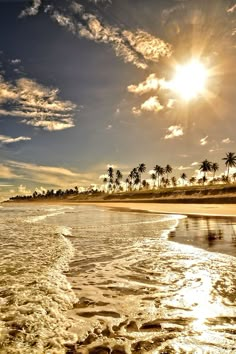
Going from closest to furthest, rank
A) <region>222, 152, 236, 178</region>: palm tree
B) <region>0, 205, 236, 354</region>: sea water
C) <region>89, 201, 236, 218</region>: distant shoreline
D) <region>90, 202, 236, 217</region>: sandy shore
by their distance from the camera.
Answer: <region>0, 205, 236, 354</region>: sea water → <region>89, 201, 236, 218</region>: distant shoreline → <region>90, 202, 236, 217</region>: sandy shore → <region>222, 152, 236, 178</region>: palm tree

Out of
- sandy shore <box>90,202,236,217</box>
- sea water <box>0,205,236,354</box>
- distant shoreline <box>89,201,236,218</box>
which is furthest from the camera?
sandy shore <box>90,202,236,217</box>

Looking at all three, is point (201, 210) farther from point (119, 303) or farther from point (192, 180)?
point (192, 180)

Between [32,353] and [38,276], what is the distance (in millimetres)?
4052

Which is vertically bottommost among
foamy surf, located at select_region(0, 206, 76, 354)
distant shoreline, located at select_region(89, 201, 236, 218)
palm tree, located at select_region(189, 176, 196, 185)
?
distant shoreline, located at select_region(89, 201, 236, 218)

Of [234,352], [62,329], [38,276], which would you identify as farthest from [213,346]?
[38,276]

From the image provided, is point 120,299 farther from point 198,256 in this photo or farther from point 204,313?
point 198,256

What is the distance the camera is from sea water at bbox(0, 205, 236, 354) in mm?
4195

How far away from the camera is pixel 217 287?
20.9 feet

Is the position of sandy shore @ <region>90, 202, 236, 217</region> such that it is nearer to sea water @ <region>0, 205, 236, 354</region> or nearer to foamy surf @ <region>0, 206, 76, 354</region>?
sea water @ <region>0, 205, 236, 354</region>

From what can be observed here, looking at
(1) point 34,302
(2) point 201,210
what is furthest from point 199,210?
(1) point 34,302

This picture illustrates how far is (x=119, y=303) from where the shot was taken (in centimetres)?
580

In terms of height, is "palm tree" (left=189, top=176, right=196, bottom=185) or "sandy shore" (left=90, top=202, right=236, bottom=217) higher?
"palm tree" (left=189, top=176, right=196, bottom=185)

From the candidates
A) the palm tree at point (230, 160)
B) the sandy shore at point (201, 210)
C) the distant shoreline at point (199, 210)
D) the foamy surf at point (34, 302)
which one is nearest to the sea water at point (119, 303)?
the foamy surf at point (34, 302)

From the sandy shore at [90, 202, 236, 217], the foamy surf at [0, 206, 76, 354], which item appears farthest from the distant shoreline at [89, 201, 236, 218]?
the foamy surf at [0, 206, 76, 354]
